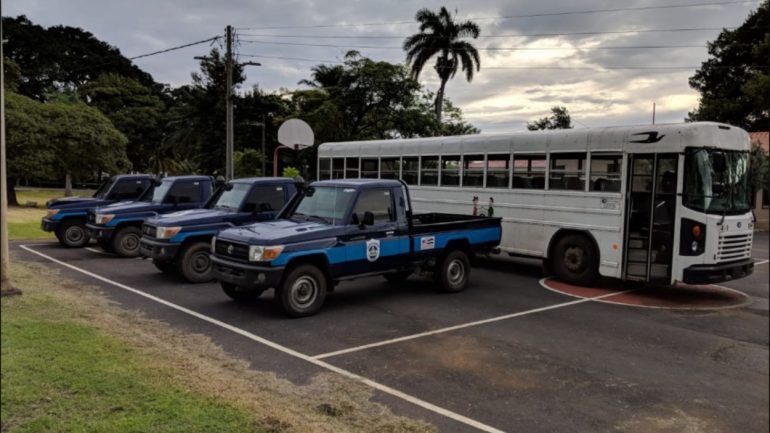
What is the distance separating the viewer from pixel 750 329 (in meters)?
8.30

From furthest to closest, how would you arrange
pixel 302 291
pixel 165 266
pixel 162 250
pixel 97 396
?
pixel 165 266 → pixel 162 250 → pixel 302 291 → pixel 97 396

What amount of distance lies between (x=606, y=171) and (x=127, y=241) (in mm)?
11080

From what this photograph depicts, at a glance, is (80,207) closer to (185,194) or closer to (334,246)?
(185,194)

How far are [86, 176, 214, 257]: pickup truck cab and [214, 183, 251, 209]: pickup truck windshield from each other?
1787mm

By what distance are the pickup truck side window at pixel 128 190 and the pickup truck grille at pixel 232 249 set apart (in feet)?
28.2

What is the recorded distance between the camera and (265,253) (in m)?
8.34

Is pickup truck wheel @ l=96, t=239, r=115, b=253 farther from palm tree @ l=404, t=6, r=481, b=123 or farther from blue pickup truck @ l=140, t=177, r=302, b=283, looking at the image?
palm tree @ l=404, t=6, r=481, b=123

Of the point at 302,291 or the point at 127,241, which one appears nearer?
the point at 302,291

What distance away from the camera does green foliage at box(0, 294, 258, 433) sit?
345 centimetres

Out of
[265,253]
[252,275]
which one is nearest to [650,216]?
[265,253]

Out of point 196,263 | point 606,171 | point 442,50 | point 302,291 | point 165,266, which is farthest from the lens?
point 442,50

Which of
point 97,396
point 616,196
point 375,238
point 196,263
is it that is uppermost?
point 616,196

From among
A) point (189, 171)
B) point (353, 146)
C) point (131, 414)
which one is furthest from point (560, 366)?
point (189, 171)

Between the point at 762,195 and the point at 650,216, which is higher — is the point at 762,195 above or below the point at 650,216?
above
